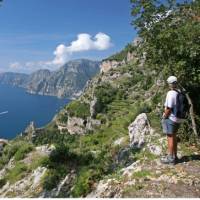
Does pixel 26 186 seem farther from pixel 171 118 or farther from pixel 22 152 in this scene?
pixel 171 118

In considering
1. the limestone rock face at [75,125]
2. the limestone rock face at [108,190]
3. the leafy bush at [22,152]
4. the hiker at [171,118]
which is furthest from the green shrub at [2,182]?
the limestone rock face at [75,125]

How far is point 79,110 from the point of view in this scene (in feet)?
555

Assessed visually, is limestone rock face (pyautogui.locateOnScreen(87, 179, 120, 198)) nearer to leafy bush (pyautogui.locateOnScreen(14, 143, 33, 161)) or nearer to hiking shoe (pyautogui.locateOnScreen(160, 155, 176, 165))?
hiking shoe (pyautogui.locateOnScreen(160, 155, 176, 165))

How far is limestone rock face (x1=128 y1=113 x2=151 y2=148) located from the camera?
717 inches

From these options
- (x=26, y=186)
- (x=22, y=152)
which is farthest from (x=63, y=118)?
(x=26, y=186)

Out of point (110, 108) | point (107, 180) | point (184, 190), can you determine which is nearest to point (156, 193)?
point (184, 190)

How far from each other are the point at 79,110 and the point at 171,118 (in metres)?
159

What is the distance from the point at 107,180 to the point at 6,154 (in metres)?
12.0

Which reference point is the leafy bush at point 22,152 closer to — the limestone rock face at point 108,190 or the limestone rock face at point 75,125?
the limestone rock face at point 108,190

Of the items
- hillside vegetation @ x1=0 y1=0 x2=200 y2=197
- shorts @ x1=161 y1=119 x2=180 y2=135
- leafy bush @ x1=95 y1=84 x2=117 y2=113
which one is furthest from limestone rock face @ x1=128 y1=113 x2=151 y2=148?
leafy bush @ x1=95 y1=84 x2=117 y2=113

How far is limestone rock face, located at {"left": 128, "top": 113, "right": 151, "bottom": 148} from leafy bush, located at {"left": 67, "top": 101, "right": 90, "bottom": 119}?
140 m

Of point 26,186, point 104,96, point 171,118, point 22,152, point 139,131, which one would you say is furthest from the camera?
point 104,96

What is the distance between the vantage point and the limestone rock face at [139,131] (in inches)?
717

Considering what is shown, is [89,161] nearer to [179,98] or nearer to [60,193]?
[60,193]
